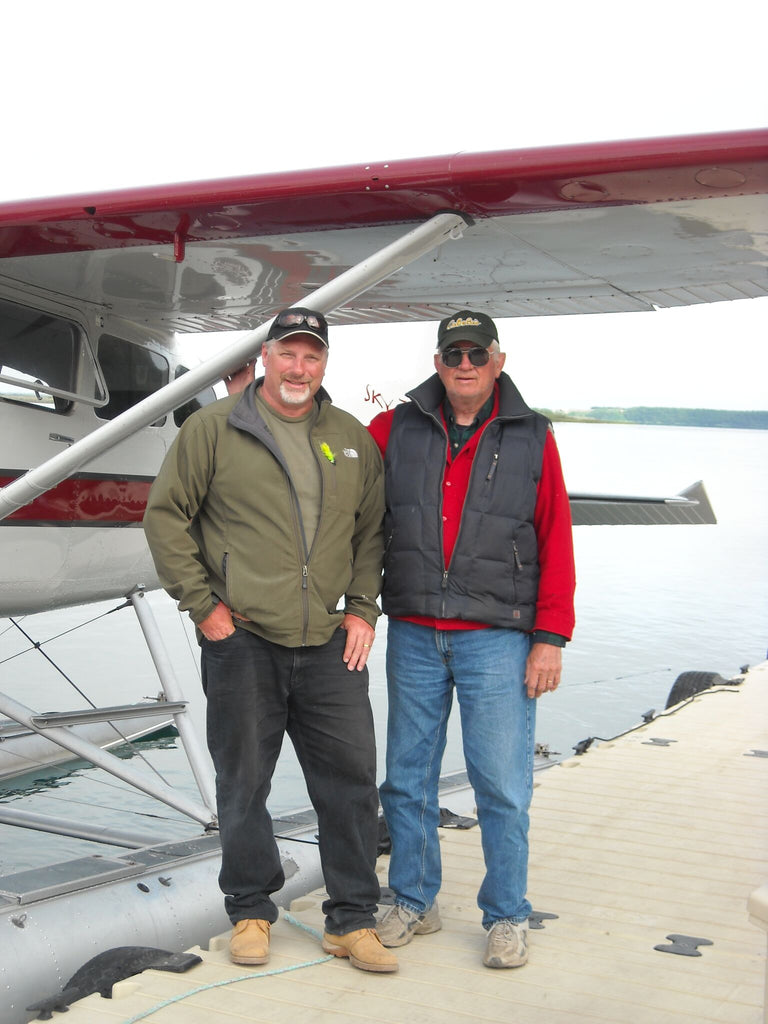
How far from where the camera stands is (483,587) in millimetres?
3004

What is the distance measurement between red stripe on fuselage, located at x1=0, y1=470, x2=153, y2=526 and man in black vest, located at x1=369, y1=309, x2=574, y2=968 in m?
2.18

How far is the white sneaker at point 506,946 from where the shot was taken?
2977 mm

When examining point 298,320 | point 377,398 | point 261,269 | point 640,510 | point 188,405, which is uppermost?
point 377,398

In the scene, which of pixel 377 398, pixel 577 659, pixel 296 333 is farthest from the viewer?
pixel 577 659

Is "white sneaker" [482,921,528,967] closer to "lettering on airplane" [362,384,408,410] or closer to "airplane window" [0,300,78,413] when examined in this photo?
"airplane window" [0,300,78,413]

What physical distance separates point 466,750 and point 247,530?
87cm

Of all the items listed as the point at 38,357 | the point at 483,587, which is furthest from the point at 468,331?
the point at 38,357

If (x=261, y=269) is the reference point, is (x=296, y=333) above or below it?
below

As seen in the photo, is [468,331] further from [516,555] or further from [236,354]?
[236,354]

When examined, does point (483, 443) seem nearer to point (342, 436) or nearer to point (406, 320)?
point (342, 436)

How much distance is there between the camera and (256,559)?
2885mm

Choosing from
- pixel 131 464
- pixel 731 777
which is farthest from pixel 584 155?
pixel 731 777

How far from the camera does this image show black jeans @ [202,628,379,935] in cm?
294

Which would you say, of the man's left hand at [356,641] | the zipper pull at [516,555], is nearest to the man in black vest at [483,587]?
the zipper pull at [516,555]
